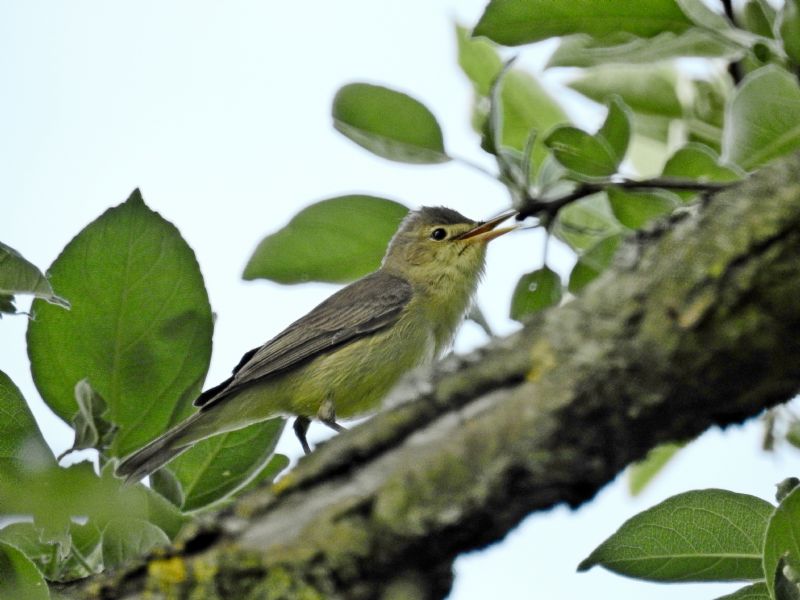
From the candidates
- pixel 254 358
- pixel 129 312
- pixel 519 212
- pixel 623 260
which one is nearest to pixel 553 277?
pixel 519 212

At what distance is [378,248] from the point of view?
127 inches

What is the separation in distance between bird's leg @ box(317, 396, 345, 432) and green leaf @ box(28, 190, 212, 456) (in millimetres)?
2098

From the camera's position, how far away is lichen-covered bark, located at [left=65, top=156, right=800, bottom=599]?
150cm

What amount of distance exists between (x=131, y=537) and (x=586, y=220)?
71.7 inches

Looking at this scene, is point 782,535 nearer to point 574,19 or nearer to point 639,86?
point 574,19

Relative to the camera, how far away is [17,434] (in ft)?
8.30

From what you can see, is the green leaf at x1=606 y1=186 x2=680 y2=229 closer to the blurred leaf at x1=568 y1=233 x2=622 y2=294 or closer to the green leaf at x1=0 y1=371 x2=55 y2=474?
the blurred leaf at x1=568 y1=233 x2=622 y2=294

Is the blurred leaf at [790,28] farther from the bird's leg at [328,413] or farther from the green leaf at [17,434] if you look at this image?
the bird's leg at [328,413]

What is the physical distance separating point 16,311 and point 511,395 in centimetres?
140

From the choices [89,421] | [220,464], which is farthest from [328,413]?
[89,421]

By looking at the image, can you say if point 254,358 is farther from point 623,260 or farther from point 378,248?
point 623,260

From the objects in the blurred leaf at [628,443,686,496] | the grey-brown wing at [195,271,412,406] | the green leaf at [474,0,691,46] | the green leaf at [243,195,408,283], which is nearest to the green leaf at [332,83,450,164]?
the green leaf at [243,195,408,283]

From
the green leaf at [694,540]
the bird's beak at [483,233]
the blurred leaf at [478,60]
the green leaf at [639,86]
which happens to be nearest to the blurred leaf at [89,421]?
the green leaf at [694,540]

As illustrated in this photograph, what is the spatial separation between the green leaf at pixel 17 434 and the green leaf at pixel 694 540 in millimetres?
1311
